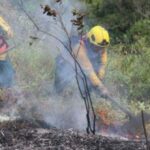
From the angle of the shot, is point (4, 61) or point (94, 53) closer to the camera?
point (94, 53)

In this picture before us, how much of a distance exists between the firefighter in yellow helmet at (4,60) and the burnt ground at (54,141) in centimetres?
241

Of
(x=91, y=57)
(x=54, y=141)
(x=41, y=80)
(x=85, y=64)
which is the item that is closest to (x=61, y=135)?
(x=54, y=141)

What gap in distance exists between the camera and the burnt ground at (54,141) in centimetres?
514

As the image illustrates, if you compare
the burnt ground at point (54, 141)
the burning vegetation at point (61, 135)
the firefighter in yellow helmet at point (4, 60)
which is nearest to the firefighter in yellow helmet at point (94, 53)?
the burning vegetation at point (61, 135)

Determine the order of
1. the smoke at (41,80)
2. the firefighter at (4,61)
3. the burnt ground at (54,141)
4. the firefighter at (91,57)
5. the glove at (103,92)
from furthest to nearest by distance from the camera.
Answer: the firefighter at (4,61) → the smoke at (41,80) → the firefighter at (91,57) → the glove at (103,92) → the burnt ground at (54,141)

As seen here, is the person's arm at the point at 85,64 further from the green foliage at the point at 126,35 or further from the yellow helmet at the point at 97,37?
the green foliage at the point at 126,35

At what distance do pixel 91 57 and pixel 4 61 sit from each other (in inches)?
57.5

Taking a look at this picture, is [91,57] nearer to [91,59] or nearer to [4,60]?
[91,59]

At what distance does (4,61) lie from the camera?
8.55m

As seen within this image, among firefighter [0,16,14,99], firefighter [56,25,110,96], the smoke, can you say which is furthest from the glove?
firefighter [0,16,14,99]

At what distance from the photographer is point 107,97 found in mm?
7285

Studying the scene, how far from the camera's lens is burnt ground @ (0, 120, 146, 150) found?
514cm

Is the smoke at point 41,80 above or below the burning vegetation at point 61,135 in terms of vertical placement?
above

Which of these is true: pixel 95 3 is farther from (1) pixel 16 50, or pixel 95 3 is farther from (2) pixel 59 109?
(2) pixel 59 109
